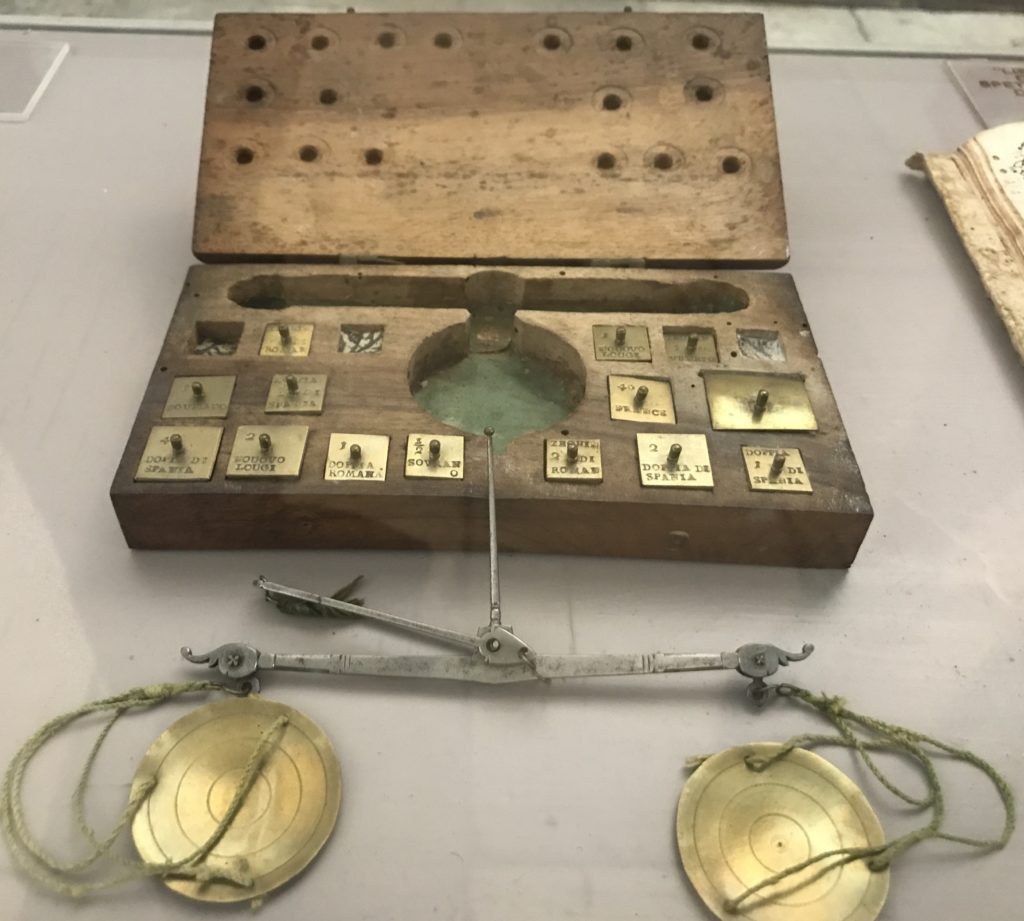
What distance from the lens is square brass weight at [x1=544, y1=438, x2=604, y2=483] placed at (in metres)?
1.41

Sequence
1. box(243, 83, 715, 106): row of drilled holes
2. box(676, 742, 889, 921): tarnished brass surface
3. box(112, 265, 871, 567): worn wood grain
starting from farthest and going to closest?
box(243, 83, 715, 106): row of drilled holes → box(112, 265, 871, 567): worn wood grain → box(676, 742, 889, 921): tarnished brass surface

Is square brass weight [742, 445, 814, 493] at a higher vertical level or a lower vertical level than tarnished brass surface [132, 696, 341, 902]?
higher

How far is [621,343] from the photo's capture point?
5.22ft

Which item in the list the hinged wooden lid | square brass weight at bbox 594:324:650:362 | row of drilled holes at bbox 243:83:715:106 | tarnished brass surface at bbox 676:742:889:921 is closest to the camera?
tarnished brass surface at bbox 676:742:889:921

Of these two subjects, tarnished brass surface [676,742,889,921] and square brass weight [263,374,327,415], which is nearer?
tarnished brass surface [676,742,889,921]

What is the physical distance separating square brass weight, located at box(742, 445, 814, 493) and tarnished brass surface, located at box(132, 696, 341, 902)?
66cm

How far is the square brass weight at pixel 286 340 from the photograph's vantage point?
1574 mm

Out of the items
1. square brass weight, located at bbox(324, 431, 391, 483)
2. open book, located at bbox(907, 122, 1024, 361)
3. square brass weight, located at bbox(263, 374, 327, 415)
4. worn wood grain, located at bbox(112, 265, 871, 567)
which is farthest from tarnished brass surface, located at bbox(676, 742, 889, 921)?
open book, located at bbox(907, 122, 1024, 361)

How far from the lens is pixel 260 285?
171 cm

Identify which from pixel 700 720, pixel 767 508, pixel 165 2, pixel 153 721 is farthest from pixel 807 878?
pixel 165 2

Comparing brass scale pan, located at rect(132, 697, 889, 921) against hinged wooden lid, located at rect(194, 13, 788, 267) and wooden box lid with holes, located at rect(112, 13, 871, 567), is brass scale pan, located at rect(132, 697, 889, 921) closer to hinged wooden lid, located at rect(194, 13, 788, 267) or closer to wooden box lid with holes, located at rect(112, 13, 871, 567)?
wooden box lid with holes, located at rect(112, 13, 871, 567)

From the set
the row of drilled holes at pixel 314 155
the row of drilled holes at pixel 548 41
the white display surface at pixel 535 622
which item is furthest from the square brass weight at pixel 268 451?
the row of drilled holes at pixel 548 41

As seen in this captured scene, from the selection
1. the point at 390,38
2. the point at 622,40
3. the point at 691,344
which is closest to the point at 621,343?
the point at 691,344

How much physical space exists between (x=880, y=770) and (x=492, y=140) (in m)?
1.18
